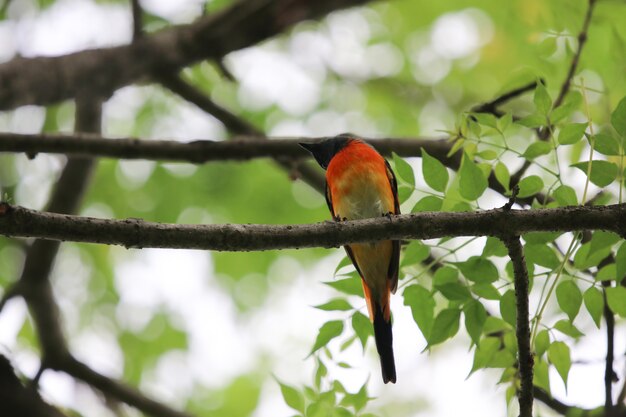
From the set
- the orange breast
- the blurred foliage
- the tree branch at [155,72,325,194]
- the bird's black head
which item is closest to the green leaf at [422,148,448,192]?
the blurred foliage

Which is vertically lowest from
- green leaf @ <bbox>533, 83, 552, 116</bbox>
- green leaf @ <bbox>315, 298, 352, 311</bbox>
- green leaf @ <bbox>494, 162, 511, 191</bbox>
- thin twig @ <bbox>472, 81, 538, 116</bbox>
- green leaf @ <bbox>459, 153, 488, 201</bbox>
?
green leaf @ <bbox>315, 298, 352, 311</bbox>

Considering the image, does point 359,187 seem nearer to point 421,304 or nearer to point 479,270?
point 421,304

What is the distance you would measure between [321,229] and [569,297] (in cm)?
108

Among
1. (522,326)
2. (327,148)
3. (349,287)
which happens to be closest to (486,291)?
(522,326)

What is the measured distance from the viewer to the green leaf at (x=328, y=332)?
120 inches

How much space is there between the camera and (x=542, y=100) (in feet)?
9.50

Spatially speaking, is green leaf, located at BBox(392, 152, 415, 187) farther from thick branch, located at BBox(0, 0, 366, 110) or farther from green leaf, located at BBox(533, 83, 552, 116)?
thick branch, located at BBox(0, 0, 366, 110)

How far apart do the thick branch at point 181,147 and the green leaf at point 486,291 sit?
1652 mm

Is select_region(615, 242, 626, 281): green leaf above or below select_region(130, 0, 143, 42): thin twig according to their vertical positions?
below

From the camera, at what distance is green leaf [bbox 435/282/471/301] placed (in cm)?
284

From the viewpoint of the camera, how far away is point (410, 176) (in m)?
3.01

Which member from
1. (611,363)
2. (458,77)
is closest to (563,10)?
(611,363)

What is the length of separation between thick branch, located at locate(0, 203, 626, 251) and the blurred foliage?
0.56ft

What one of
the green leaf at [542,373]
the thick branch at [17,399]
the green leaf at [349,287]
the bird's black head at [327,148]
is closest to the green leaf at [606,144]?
the green leaf at [542,373]
